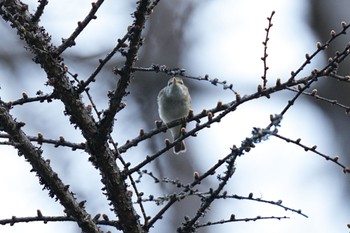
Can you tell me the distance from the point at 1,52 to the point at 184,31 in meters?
2.24

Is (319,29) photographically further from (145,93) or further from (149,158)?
(149,158)

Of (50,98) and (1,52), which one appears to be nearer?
(50,98)

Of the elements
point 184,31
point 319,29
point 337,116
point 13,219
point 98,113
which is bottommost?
point 13,219

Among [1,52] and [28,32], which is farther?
[1,52]

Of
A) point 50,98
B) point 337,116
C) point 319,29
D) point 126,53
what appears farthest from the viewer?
point 319,29

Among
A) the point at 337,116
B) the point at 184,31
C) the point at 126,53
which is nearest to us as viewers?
the point at 126,53

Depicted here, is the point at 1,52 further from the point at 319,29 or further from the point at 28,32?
the point at 28,32

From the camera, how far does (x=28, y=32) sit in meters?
2.74

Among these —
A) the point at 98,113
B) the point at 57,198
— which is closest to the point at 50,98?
the point at 98,113

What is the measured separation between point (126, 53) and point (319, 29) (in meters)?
→ 4.97

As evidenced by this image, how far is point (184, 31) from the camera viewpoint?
9.06 metres

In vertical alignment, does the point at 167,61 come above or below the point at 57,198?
above

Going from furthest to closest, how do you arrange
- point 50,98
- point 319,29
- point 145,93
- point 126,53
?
point 145,93 < point 319,29 < point 50,98 < point 126,53

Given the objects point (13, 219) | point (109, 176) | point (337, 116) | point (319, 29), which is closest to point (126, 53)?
point (109, 176)
